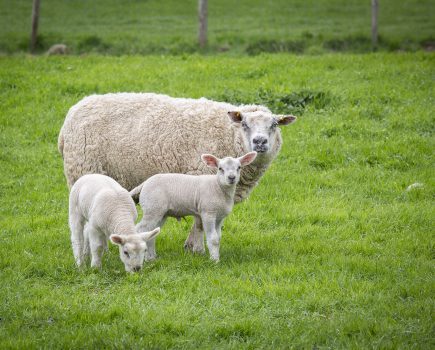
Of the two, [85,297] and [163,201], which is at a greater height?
[163,201]

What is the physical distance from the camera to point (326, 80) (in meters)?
16.5

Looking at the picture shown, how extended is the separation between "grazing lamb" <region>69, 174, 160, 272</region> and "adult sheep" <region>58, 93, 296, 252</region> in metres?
1.09

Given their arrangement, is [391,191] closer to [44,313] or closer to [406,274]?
[406,274]

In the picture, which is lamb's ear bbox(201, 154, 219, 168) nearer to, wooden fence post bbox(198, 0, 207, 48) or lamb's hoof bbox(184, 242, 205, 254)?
lamb's hoof bbox(184, 242, 205, 254)

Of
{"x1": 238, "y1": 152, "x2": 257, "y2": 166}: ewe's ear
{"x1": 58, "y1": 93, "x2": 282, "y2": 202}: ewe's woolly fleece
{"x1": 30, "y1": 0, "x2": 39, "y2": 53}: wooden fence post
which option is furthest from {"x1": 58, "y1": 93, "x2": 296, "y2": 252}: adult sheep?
{"x1": 30, "y1": 0, "x2": 39, "y2": 53}: wooden fence post

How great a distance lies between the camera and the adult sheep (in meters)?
9.26

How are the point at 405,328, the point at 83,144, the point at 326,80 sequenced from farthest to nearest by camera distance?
the point at 326,80 → the point at 83,144 → the point at 405,328

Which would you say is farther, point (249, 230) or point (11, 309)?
→ point (249, 230)

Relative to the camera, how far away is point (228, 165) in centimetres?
837

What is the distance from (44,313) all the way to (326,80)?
10901mm

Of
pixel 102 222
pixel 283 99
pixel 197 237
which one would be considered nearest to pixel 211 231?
pixel 197 237

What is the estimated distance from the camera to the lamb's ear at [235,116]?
9188mm

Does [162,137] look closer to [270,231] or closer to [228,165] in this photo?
[228,165]

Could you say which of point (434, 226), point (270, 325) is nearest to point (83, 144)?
point (270, 325)
